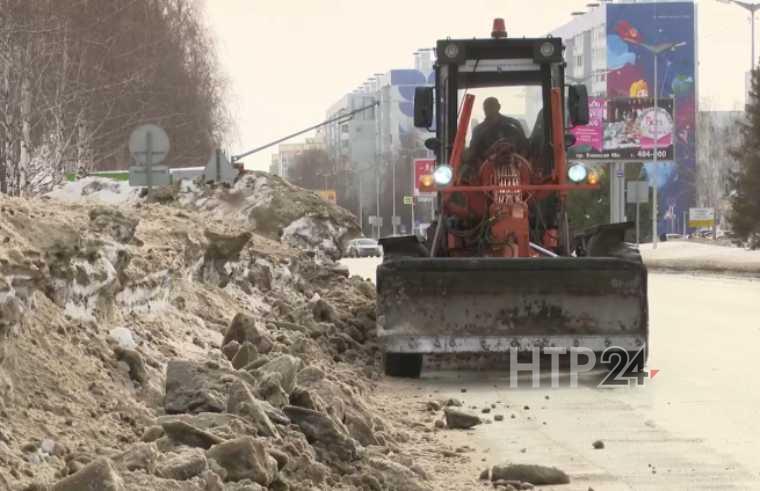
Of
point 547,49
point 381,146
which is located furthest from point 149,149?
point 381,146

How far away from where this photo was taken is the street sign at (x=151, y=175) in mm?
21234

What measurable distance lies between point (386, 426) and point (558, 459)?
4.26ft

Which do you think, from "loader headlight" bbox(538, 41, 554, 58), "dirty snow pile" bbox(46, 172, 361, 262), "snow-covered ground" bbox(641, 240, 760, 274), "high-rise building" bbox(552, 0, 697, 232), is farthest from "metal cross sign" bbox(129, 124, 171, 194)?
"high-rise building" bbox(552, 0, 697, 232)

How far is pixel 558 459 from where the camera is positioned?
7879mm

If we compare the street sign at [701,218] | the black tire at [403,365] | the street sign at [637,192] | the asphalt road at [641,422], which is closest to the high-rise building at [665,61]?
the street sign at [701,218]

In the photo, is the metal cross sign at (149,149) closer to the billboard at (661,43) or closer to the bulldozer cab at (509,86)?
the bulldozer cab at (509,86)

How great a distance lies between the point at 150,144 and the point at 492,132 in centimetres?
908

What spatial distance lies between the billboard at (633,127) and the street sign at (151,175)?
36.2 metres

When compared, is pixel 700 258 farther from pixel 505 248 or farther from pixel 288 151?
pixel 288 151

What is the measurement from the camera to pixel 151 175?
70.0 feet

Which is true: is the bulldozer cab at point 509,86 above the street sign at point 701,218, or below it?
above

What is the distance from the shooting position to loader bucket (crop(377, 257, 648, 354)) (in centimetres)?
1144

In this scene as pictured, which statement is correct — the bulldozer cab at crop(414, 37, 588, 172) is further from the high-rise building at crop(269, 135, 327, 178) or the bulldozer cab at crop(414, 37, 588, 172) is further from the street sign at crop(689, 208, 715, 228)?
the high-rise building at crop(269, 135, 327, 178)

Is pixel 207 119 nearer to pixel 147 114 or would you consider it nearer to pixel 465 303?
pixel 147 114
